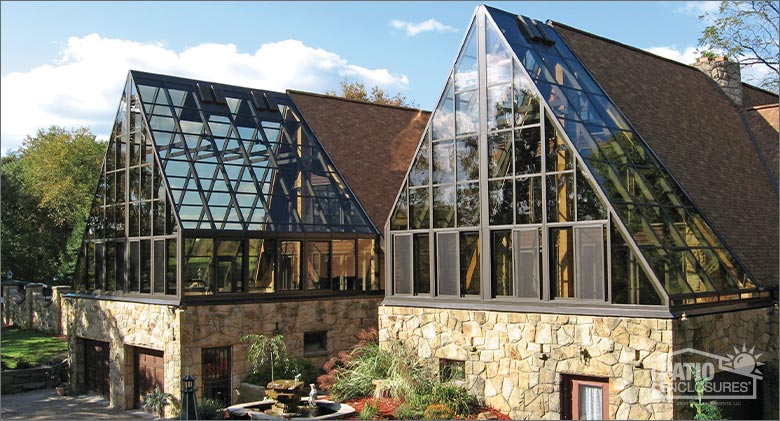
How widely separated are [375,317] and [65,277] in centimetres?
2388

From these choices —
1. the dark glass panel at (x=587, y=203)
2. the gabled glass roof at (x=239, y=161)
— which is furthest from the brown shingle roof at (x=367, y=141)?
the dark glass panel at (x=587, y=203)

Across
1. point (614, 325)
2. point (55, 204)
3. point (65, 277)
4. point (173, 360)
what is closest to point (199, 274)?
point (173, 360)

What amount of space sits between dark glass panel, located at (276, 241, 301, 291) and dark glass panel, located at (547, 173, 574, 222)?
7710 mm

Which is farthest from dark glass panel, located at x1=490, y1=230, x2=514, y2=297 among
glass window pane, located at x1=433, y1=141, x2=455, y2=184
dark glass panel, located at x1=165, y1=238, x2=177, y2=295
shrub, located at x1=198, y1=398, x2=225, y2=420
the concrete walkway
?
the concrete walkway

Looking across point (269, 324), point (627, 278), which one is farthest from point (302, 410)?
point (627, 278)

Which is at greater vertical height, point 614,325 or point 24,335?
point 614,325

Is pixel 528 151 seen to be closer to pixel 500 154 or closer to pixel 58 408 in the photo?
pixel 500 154

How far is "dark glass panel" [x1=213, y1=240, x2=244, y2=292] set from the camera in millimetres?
19531

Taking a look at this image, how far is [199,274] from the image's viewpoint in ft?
63.2

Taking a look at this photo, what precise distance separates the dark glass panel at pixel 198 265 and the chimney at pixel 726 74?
1599 centimetres

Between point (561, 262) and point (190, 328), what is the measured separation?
29.2ft

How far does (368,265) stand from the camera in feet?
73.7

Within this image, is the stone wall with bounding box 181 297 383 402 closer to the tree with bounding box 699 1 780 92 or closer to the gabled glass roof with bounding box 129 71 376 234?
the gabled glass roof with bounding box 129 71 376 234

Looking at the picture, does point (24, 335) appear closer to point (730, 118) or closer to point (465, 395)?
point (465, 395)
